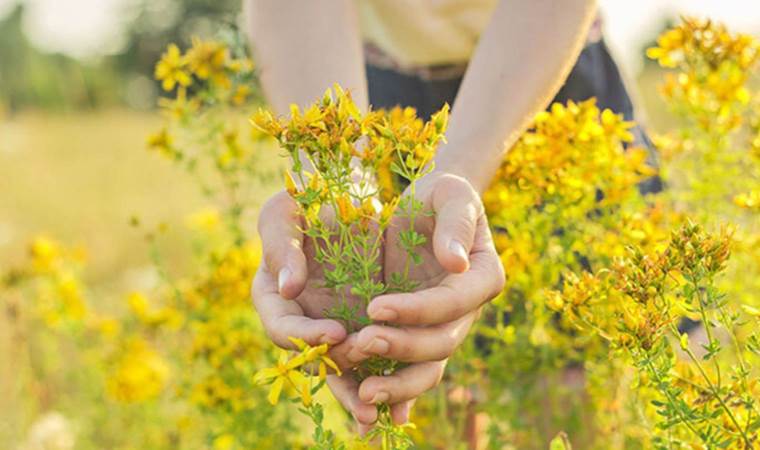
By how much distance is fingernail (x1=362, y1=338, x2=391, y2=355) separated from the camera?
1.09 m

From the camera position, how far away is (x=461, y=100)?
152 cm

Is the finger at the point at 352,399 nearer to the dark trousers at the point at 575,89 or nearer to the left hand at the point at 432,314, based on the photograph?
the left hand at the point at 432,314

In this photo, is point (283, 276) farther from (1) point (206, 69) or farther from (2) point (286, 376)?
(1) point (206, 69)

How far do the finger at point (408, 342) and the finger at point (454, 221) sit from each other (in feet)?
0.29

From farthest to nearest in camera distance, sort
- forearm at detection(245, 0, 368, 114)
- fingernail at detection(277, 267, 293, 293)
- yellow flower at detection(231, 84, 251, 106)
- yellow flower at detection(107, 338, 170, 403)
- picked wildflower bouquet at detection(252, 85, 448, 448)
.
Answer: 1. yellow flower at detection(107, 338, 170, 403)
2. yellow flower at detection(231, 84, 251, 106)
3. forearm at detection(245, 0, 368, 114)
4. fingernail at detection(277, 267, 293, 293)
5. picked wildflower bouquet at detection(252, 85, 448, 448)

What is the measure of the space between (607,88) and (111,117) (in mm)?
10989

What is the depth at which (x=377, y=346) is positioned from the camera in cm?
110

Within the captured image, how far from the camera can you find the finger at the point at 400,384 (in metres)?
1.13

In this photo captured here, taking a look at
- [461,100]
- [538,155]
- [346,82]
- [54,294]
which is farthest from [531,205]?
[54,294]

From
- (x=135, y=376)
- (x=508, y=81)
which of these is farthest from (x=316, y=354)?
(x=135, y=376)

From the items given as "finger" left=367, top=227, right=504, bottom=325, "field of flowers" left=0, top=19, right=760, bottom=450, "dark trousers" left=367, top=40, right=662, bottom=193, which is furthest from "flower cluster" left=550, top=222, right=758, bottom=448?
"dark trousers" left=367, top=40, right=662, bottom=193

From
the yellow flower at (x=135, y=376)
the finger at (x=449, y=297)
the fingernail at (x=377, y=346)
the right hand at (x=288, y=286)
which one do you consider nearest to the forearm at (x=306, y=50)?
the right hand at (x=288, y=286)

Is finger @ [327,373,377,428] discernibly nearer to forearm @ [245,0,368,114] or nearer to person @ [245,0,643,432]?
person @ [245,0,643,432]

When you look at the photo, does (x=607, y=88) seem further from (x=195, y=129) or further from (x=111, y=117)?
(x=111, y=117)
